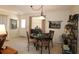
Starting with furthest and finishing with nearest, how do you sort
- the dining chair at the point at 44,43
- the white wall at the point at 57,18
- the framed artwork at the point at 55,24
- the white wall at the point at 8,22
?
1. the framed artwork at the point at 55,24
2. the white wall at the point at 57,18
3. the white wall at the point at 8,22
4. the dining chair at the point at 44,43

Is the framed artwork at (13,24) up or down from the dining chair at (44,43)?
up

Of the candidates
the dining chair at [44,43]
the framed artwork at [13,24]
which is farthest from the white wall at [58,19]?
the framed artwork at [13,24]

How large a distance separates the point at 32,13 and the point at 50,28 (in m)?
1.05

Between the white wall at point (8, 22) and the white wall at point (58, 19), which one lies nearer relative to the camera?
the white wall at point (8, 22)

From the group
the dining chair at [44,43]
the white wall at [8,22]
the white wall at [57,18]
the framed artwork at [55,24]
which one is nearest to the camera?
the dining chair at [44,43]

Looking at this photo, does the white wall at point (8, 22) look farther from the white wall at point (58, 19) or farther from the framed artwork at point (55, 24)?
the framed artwork at point (55, 24)

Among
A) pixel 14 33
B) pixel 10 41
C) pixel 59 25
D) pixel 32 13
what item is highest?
pixel 32 13

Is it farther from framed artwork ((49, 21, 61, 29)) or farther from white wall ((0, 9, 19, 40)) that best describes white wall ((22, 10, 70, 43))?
white wall ((0, 9, 19, 40))

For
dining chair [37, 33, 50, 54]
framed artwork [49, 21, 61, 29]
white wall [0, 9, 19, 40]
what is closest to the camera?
dining chair [37, 33, 50, 54]

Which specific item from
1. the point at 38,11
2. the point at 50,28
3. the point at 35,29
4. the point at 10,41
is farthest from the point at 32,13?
the point at 10,41

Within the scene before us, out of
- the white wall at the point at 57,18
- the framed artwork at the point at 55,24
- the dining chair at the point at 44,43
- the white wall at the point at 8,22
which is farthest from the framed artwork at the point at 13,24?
the framed artwork at the point at 55,24

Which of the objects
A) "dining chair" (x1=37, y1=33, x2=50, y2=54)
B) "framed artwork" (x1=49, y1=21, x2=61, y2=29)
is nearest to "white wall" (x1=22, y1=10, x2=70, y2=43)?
"framed artwork" (x1=49, y1=21, x2=61, y2=29)
